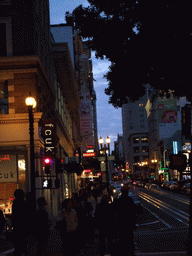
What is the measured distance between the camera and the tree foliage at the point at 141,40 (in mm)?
11242

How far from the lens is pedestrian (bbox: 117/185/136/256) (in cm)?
1130

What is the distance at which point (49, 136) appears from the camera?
2578 centimetres

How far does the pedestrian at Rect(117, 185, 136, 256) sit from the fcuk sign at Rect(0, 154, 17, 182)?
1374 cm

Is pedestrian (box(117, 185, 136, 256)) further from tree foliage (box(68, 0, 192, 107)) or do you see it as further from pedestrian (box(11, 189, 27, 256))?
tree foliage (box(68, 0, 192, 107))

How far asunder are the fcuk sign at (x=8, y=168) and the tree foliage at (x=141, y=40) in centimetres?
1253

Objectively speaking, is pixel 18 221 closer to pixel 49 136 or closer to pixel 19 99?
pixel 19 99

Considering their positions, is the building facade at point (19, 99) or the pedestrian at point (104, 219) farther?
the building facade at point (19, 99)

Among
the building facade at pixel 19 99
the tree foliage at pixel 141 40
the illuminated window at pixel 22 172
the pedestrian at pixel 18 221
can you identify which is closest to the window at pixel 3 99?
the building facade at pixel 19 99

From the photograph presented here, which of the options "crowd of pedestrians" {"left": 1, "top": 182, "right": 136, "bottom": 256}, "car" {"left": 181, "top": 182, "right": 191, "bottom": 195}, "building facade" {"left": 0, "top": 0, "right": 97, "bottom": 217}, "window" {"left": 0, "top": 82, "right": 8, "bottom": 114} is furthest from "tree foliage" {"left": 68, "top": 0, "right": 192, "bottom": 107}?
"car" {"left": 181, "top": 182, "right": 191, "bottom": 195}

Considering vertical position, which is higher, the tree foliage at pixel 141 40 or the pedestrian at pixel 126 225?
the tree foliage at pixel 141 40

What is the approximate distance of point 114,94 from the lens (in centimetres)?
1394

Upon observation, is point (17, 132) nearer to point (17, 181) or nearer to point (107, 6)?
point (17, 181)

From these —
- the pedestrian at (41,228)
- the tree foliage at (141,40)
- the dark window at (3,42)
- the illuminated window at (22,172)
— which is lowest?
the pedestrian at (41,228)

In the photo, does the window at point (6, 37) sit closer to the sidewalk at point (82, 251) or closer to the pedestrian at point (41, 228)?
the sidewalk at point (82, 251)
